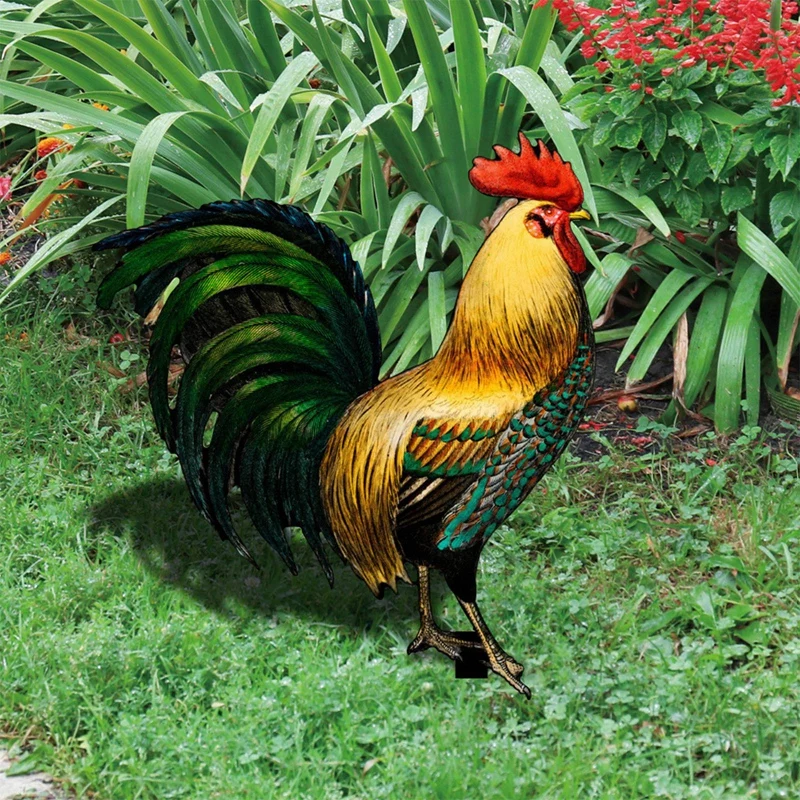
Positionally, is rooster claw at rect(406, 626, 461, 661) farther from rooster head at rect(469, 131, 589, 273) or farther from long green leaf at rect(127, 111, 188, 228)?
long green leaf at rect(127, 111, 188, 228)

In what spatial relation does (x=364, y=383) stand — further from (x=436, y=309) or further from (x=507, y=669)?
(x=436, y=309)

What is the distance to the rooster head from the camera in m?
2.54

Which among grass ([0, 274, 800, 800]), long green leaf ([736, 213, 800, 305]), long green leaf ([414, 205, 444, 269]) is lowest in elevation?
grass ([0, 274, 800, 800])

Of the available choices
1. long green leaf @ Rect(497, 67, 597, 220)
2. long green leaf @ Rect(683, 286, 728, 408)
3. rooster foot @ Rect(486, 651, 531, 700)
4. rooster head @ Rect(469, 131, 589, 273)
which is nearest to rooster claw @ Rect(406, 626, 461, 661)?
rooster foot @ Rect(486, 651, 531, 700)

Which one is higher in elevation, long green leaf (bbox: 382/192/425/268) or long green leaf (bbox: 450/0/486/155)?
long green leaf (bbox: 450/0/486/155)

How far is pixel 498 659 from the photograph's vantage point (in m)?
2.86

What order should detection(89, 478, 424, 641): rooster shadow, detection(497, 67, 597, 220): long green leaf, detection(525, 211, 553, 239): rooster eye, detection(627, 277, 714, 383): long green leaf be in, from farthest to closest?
detection(627, 277, 714, 383): long green leaf
detection(497, 67, 597, 220): long green leaf
detection(89, 478, 424, 641): rooster shadow
detection(525, 211, 553, 239): rooster eye

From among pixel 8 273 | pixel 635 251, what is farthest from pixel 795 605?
pixel 8 273

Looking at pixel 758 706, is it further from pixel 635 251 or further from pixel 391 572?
pixel 635 251

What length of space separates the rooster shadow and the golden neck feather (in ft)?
2.83

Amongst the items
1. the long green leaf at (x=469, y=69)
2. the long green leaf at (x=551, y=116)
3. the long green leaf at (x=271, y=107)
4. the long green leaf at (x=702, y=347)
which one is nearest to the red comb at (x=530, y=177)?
the long green leaf at (x=551, y=116)

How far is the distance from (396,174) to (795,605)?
2.07 m

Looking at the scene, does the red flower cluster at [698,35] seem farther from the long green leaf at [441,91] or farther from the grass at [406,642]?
the grass at [406,642]

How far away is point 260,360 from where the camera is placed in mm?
2807
